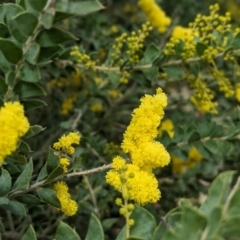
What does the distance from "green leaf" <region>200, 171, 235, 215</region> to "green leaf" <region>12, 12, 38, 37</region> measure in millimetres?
294

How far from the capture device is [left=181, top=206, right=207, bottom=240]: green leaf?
1.90 feet

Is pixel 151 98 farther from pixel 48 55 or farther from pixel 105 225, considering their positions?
pixel 105 225

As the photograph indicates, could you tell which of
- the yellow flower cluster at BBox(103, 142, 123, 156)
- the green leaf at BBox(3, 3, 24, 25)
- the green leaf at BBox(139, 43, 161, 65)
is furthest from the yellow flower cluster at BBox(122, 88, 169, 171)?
the yellow flower cluster at BBox(103, 142, 123, 156)

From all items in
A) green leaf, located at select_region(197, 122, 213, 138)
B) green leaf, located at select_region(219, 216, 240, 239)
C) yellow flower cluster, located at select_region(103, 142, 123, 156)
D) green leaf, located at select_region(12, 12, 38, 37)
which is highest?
green leaf, located at select_region(197, 122, 213, 138)

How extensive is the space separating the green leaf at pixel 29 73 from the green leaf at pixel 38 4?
97 mm

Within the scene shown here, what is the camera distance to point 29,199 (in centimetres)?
81

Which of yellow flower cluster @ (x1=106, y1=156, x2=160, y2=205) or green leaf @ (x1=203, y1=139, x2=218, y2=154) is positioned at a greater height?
green leaf @ (x1=203, y1=139, x2=218, y2=154)

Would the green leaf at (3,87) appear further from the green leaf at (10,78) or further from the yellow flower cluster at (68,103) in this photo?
the yellow flower cluster at (68,103)

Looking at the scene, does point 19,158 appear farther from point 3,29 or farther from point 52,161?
point 3,29

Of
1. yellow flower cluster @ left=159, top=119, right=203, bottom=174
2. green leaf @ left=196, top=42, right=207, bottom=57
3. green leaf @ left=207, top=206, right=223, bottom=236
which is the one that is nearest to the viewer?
green leaf @ left=207, top=206, right=223, bottom=236

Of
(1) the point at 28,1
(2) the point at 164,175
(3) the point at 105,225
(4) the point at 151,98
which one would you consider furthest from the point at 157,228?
(2) the point at 164,175

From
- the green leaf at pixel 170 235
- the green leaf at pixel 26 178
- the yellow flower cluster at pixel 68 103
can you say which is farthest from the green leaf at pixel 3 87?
the yellow flower cluster at pixel 68 103

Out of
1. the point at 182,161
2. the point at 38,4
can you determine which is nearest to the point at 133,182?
the point at 38,4

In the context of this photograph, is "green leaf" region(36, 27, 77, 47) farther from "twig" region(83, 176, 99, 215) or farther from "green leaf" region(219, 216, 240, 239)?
"twig" region(83, 176, 99, 215)
